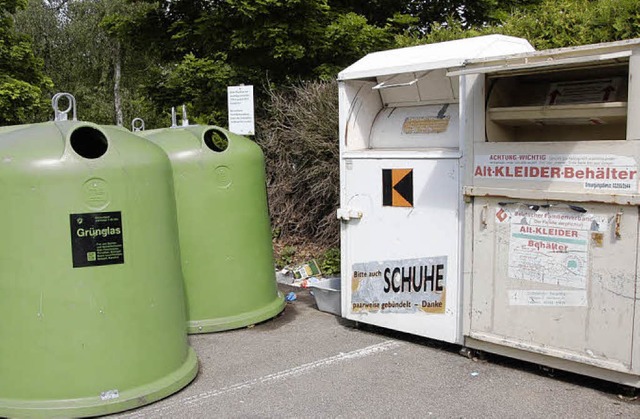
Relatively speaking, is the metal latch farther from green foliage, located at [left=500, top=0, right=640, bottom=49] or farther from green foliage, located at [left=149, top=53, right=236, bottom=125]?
green foliage, located at [left=149, top=53, right=236, bottom=125]

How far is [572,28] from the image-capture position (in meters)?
5.25

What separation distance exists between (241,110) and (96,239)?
3.94 m

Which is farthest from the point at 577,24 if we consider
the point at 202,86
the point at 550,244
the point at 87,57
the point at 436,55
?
the point at 87,57

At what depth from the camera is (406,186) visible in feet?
14.2

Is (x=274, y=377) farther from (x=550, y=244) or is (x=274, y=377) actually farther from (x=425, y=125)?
(x=425, y=125)

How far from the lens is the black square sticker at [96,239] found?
3.25 m

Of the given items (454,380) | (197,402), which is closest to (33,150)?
(197,402)

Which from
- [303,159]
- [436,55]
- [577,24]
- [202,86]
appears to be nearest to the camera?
[436,55]

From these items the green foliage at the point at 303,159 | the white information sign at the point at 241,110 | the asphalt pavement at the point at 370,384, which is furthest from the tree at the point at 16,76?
the asphalt pavement at the point at 370,384

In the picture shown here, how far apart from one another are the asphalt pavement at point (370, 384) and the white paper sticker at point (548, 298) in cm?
47

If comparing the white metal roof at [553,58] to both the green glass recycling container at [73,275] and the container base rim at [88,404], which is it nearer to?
the green glass recycling container at [73,275]

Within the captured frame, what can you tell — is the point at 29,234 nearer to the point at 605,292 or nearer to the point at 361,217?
the point at 361,217

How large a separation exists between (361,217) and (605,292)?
1.80 m

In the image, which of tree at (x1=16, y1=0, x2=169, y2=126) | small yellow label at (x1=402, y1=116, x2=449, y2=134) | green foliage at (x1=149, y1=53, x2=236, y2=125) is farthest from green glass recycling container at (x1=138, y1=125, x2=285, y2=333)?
tree at (x1=16, y1=0, x2=169, y2=126)
